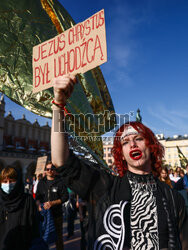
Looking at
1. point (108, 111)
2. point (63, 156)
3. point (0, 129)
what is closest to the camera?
point (63, 156)

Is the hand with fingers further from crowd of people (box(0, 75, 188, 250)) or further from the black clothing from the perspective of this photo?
the black clothing

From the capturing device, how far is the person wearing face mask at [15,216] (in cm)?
278

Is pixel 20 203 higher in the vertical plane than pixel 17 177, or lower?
lower

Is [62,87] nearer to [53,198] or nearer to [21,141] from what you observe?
[53,198]

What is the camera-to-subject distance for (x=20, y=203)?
2965 millimetres

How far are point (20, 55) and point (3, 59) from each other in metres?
0.16

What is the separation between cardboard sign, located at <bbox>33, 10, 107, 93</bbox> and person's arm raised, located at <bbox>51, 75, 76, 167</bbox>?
202mm

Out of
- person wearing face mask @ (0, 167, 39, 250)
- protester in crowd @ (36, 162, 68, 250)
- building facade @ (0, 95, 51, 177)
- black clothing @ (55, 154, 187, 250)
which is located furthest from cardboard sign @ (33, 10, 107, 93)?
building facade @ (0, 95, 51, 177)

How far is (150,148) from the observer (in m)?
1.82

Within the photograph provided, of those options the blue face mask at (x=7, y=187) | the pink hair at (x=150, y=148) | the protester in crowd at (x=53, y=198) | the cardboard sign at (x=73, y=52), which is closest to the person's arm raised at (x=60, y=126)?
the cardboard sign at (x=73, y=52)

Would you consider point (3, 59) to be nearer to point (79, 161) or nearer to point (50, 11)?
point (50, 11)

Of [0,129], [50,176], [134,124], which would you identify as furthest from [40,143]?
[134,124]

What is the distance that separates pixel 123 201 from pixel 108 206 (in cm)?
11

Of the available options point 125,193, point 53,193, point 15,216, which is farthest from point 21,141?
Answer: point 125,193
